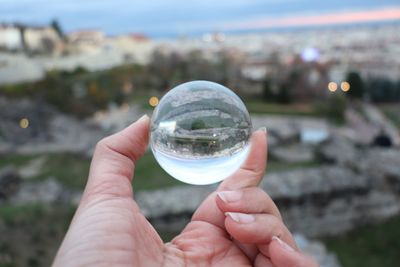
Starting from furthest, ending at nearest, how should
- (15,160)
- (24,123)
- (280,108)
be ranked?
(280,108) < (24,123) < (15,160)

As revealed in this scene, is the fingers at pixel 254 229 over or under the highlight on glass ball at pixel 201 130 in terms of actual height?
under

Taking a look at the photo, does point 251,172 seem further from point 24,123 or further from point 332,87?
point 332,87

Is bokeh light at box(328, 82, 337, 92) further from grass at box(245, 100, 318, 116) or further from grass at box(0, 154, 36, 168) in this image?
grass at box(0, 154, 36, 168)

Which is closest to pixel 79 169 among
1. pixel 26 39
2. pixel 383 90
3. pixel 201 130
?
pixel 201 130

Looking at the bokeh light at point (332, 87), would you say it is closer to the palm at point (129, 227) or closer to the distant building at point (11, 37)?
the distant building at point (11, 37)

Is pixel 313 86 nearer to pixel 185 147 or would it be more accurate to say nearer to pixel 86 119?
pixel 86 119

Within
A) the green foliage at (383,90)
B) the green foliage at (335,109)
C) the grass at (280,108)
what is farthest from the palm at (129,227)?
the green foliage at (383,90)

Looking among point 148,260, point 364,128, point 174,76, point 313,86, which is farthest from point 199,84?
point 313,86
